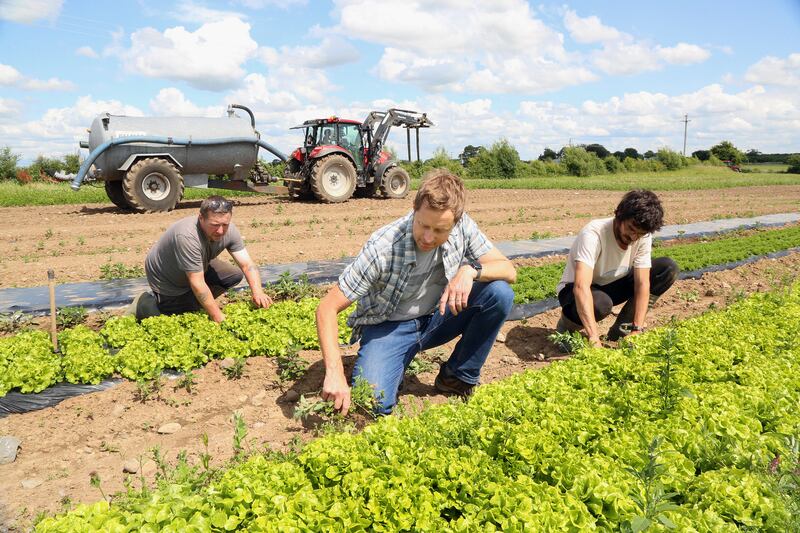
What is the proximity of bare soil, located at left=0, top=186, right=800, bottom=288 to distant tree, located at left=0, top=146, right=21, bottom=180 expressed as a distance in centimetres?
2188

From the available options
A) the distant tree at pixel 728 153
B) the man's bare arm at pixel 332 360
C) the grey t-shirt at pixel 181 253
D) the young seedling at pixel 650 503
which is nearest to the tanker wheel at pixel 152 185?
the grey t-shirt at pixel 181 253

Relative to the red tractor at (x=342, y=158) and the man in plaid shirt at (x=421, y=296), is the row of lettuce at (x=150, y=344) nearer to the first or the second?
the man in plaid shirt at (x=421, y=296)

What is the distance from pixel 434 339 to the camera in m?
4.18

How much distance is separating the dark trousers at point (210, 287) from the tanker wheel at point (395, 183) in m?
10.9

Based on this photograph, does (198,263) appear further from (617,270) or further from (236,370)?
(617,270)

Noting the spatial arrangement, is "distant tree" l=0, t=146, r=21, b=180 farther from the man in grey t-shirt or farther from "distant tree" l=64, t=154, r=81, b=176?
the man in grey t-shirt

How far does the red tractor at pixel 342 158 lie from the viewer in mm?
15281

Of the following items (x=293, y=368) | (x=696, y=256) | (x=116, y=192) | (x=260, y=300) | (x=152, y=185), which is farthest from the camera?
(x=116, y=192)

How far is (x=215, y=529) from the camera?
84.2 inches

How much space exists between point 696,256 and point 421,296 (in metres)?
5.94

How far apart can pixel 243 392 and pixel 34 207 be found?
14.2 m

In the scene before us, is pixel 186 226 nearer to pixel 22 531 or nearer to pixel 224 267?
pixel 224 267

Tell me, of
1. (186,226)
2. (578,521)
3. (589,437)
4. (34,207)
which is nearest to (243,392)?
(186,226)

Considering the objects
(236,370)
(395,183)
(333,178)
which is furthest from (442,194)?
(395,183)
